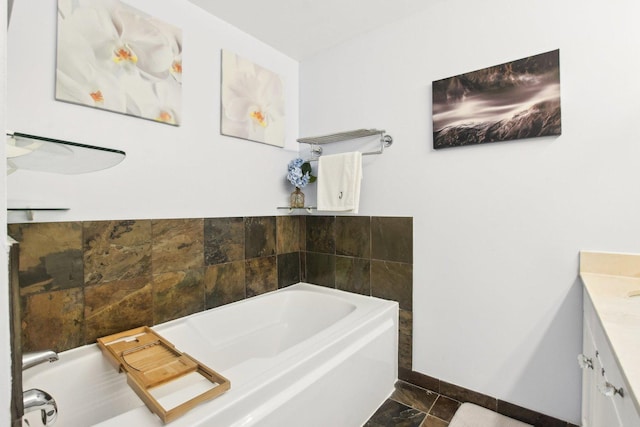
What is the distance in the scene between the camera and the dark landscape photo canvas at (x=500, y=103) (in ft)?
5.08

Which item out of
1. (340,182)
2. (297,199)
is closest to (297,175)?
(297,199)

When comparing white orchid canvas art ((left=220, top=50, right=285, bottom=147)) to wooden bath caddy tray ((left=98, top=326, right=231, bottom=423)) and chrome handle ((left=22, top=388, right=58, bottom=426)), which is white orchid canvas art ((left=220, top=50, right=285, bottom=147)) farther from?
chrome handle ((left=22, top=388, right=58, bottom=426))

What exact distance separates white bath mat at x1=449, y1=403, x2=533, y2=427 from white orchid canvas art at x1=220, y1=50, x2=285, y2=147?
2120 mm

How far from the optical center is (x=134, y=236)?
5.27 ft

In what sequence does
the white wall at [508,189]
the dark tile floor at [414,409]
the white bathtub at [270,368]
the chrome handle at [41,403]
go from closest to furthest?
1. the chrome handle at [41,403]
2. the white bathtub at [270,368]
3. the white wall at [508,189]
4. the dark tile floor at [414,409]

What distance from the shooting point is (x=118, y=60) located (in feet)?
5.06

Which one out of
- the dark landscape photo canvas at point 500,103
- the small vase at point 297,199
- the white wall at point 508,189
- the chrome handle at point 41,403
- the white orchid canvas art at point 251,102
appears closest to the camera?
the chrome handle at point 41,403

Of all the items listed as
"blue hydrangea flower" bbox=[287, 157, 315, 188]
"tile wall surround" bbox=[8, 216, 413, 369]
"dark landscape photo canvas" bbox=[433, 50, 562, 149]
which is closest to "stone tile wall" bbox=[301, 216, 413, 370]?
"tile wall surround" bbox=[8, 216, 413, 369]

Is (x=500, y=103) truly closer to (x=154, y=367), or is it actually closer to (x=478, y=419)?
(x=478, y=419)

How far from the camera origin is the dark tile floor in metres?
1.68

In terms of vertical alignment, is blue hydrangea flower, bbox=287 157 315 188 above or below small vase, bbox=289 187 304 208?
above

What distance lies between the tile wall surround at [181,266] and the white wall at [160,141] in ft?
0.35

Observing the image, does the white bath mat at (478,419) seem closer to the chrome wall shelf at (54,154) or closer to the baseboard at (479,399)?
the baseboard at (479,399)

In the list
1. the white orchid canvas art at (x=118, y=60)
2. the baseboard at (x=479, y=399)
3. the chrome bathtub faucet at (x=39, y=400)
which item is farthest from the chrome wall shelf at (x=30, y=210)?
the baseboard at (x=479, y=399)
